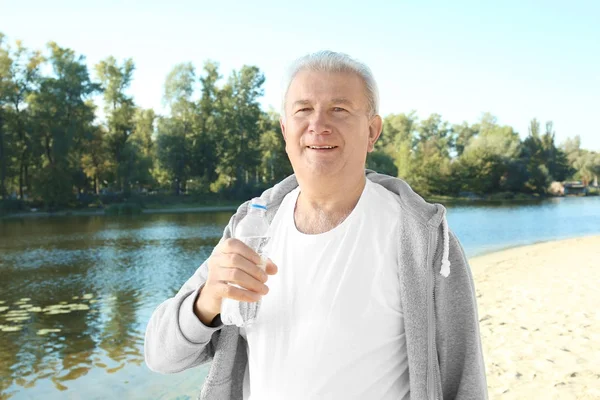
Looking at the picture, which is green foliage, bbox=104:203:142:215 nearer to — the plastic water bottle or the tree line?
the tree line

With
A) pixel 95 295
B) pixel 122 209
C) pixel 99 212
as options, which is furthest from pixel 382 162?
pixel 95 295

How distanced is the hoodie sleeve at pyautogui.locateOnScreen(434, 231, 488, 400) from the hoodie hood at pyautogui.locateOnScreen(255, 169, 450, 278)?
3cm

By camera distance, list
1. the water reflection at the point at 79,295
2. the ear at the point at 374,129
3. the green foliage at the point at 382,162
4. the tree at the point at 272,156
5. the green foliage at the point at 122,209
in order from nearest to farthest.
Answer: the ear at the point at 374,129 < the water reflection at the point at 79,295 < the green foliage at the point at 122,209 < the tree at the point at 272,156 < the green foliage at the point at 382,162

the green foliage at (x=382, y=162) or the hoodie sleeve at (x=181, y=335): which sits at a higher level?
the green foliage at (x=382, y=162)

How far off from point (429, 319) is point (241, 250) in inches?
19.0

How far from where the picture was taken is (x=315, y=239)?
1.51m

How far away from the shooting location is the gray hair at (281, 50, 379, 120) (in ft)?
5.00

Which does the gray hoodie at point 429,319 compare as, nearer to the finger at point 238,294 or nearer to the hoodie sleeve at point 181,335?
the hoodie sleeve at point 181,335

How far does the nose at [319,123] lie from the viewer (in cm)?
150

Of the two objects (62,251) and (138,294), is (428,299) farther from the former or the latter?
(62,251)

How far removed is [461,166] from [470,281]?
61.1m

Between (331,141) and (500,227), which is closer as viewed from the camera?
(331,141)

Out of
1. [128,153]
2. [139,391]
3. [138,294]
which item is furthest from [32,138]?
[139,391]

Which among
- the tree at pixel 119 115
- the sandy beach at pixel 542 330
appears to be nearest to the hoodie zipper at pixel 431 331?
the sandy beach at pixel 542 330
